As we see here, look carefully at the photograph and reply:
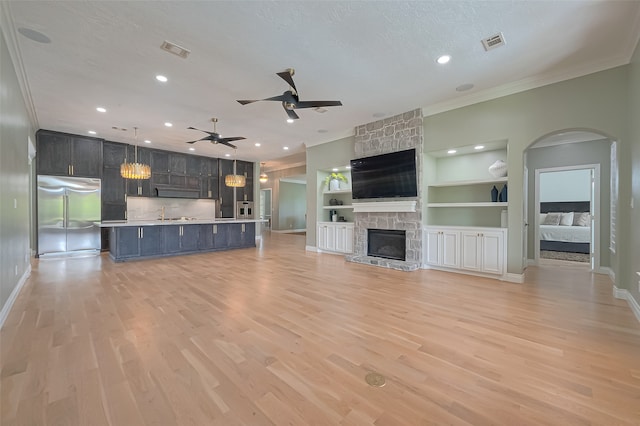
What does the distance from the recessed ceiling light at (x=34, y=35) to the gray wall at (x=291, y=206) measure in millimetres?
11070

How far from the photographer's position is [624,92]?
349 cm

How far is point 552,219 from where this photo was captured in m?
8.17

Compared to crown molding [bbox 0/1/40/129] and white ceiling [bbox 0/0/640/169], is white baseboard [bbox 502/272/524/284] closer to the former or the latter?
white ceiling [bbox 0/0/640/169]

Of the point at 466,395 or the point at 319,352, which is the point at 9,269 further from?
the point at 466,395

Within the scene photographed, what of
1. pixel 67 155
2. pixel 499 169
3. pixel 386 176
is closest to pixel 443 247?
pixel 499 169

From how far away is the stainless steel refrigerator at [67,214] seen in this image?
21.1 feet

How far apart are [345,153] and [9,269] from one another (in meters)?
6.19

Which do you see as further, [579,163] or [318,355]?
[579,163]

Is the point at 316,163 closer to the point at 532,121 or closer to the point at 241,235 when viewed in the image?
the point at 241,235

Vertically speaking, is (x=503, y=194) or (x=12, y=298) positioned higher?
(x=503, y=194)

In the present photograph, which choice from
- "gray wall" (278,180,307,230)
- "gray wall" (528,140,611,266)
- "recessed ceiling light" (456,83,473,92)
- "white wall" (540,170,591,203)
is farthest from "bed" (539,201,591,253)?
"gray wall" (278,180,307,230)

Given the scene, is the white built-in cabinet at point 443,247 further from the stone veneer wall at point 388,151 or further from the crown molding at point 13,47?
the crown molding at point 13,47

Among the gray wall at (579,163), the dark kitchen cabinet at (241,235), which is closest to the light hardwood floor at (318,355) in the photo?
the gray wall at (579,163)

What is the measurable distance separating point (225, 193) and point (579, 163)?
397 inches
